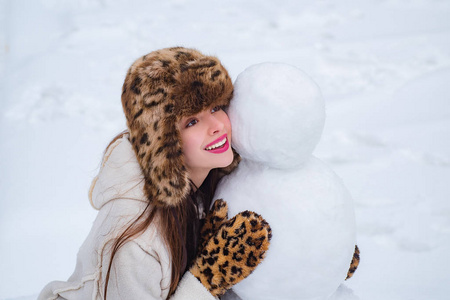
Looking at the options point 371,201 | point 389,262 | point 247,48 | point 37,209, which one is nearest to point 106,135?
point 37,209

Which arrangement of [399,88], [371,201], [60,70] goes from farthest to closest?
[60,70], [399,88], [371,201]

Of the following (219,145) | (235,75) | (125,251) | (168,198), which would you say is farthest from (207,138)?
(235,75)

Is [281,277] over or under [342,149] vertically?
over

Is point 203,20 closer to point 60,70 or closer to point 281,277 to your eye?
point 60,70

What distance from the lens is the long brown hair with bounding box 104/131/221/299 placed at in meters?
1.18

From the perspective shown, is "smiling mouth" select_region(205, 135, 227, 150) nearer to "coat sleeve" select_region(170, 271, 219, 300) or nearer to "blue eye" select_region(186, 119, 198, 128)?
"blue eye" select_region(186, 119, 198, 128)

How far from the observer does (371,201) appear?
235cm

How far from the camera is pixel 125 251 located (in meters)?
1.17

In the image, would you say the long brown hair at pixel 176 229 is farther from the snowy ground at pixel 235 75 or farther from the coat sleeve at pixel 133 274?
the snowy ground at pixel 235 75

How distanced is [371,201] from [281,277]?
125 cm

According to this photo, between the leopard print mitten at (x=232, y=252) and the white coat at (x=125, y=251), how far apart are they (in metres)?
0.03

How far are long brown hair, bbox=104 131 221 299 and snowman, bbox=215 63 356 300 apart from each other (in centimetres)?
11

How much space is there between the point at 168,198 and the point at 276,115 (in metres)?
0.30

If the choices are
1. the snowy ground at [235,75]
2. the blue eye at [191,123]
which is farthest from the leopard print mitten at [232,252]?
the snowy ground at [235,75]
